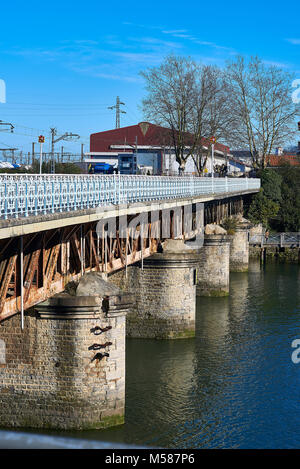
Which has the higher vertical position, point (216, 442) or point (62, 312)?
point (62, 312)

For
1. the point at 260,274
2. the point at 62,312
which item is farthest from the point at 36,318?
the point at 260,274

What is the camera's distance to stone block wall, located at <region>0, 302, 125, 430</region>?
15.6m

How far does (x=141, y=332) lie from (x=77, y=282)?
10.2 m

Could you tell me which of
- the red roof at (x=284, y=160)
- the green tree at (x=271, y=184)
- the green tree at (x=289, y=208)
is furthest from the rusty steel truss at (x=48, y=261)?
the red roof at (x=284, y=160)

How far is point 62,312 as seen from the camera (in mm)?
15695

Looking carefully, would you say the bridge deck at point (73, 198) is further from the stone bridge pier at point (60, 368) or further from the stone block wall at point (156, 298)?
the stone block wall at point (156, 298)

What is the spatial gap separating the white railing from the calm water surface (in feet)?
17.9

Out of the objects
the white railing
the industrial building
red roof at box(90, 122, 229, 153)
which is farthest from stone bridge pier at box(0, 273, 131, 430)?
red roof at box(90, 122, 229, 153)

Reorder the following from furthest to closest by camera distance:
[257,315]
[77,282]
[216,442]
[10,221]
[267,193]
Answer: [267,193] < [257,315] < [77,282] < [216,442] < [10,221]

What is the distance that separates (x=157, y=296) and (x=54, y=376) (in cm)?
1098

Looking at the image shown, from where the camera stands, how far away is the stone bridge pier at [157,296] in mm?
26281

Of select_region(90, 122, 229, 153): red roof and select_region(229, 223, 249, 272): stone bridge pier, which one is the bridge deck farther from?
select_region(90, 122, 229, 153): red roof

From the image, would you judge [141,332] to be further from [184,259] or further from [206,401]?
[206,401]

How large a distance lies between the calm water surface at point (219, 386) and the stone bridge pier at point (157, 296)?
548mm
